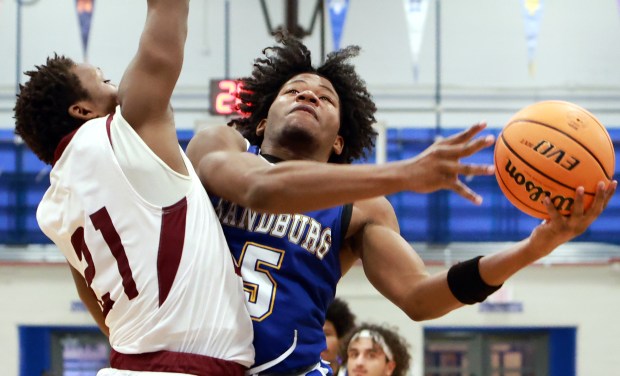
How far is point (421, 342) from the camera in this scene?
10.8 m

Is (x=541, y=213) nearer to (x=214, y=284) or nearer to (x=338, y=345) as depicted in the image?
(x=214, y=284)

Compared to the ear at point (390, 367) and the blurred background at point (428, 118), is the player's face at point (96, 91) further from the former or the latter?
the blurred background at point (428, 118)

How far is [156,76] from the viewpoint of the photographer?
A: 2.91 metres

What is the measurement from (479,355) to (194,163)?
8.41m

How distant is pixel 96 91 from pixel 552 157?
148 cm

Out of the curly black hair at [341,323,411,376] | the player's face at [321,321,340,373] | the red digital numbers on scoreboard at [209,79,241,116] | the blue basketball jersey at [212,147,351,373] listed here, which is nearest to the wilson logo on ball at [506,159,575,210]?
the blue basketball jersey at [212,147,351,373]

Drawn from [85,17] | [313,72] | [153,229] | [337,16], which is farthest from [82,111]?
[85,17]

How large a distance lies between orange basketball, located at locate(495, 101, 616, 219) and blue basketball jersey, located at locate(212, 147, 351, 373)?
0.68 metres

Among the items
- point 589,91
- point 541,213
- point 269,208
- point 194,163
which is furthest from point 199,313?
point 589,91

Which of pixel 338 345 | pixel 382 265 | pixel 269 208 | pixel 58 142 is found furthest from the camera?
pixel 338 345

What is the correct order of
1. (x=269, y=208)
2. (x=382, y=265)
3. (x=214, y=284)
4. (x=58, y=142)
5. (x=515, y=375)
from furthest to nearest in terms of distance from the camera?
(x=515, y=375) → (x=382, y=265) → (x=58, y=142) → (x=214, y=284) → (x=269, y=208)

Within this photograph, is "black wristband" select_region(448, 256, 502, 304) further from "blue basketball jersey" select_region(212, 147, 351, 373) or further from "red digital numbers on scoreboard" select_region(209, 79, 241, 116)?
"red digital numbers on scoreboard" select_region(209, 79, 241, 116)

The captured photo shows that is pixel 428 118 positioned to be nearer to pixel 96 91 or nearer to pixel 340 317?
pixel 340 317

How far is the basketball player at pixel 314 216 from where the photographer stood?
2.69 metres
